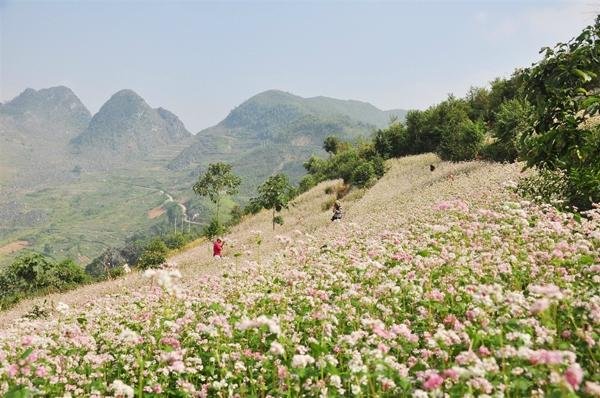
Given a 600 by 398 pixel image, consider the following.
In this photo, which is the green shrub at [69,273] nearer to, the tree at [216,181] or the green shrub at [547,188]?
the tree at [216,181]

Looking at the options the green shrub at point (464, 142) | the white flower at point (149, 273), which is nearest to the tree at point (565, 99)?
the white flower at point (149, 273)

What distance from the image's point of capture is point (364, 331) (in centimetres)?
543

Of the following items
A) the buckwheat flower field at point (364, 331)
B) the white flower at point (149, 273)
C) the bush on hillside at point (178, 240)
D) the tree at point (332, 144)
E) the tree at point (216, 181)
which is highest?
the tree at point (332, 144)

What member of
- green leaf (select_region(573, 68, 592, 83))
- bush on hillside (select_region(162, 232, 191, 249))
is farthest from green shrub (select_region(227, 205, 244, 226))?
green leaf (select_region(573, 68, 592, 83))

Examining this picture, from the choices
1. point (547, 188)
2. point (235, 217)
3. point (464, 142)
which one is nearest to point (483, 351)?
point (547, 188)

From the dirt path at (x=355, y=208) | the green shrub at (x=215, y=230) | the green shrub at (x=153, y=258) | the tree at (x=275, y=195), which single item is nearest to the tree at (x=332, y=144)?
the dirt path at (x=355, y=208)

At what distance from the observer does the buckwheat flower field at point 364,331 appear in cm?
412

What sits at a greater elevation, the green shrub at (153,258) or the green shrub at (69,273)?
the green shrub at (153,258)

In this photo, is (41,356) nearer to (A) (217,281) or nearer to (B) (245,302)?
(B) (245,302)

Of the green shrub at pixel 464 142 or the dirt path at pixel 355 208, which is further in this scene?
the green shrub at pixel 464 142

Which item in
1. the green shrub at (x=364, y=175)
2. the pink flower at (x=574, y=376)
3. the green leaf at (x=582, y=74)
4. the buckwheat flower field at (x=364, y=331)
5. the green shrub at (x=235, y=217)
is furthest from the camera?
the green shrub at (x=235, y=217)

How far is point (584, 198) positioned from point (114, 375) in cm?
1141

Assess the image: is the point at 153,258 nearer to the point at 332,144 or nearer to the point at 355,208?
the point at 355,208

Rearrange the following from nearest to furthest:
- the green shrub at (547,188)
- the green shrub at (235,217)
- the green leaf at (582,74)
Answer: the green leaf at (582,74)
the green shrub at (547,188)
the green shrub at (235,217)
